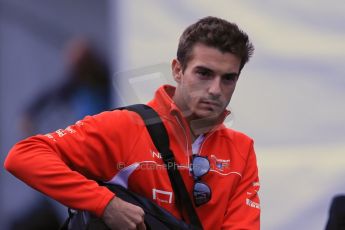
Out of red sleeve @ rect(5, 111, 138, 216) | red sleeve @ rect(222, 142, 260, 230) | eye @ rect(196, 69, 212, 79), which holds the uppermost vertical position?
eye @ rect(196, 69, 212, 79)

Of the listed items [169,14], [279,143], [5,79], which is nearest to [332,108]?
[279,143]

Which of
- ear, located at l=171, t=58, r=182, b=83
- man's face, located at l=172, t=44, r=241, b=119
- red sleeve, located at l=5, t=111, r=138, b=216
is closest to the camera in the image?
red sleeve, located at l=5, t=111, r=138, b=216

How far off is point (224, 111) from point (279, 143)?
1.47 feet

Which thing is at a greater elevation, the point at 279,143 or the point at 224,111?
the point at 224,111

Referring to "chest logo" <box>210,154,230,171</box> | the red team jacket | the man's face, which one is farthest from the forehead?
"chest logo" <box>210,154,230,171</box>

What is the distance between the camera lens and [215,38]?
1.80 m

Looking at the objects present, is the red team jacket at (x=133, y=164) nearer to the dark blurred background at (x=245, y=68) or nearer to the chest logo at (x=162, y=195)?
the chest logo at (x=162, y=195)

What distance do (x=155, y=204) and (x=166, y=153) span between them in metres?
0.14

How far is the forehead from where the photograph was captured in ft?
5.88

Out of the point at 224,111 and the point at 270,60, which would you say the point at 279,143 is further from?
the point at 224,111

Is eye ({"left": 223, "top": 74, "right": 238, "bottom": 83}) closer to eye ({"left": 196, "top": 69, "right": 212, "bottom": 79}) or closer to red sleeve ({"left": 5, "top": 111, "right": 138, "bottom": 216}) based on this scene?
eye ({"left": 196, "top": 69, "right": 212, "bottom": 79})

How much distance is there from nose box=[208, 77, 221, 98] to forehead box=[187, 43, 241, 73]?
32 mm

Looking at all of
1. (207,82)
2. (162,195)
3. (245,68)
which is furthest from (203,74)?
(245,68)

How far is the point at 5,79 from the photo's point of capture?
2.25 metres
